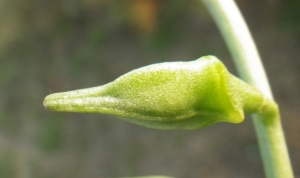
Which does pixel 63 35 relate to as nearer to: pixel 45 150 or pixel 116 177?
pixel 45 150

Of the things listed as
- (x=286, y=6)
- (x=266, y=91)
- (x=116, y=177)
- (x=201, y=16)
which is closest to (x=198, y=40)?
(x=201, y=16)

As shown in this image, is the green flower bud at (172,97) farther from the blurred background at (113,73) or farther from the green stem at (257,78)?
the blurred background at (113,73)

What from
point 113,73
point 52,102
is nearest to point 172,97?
point 52,102

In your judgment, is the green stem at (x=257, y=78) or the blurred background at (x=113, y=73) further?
the blurred background at (x=113, y=73)

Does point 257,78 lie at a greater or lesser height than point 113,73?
lesser

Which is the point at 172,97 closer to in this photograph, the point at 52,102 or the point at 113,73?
the point at 52,102

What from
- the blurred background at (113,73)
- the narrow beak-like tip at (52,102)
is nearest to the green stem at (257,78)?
the narrow beak-like tip at (52,102)

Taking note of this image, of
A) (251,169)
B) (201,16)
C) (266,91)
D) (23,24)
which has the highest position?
(23,24)
